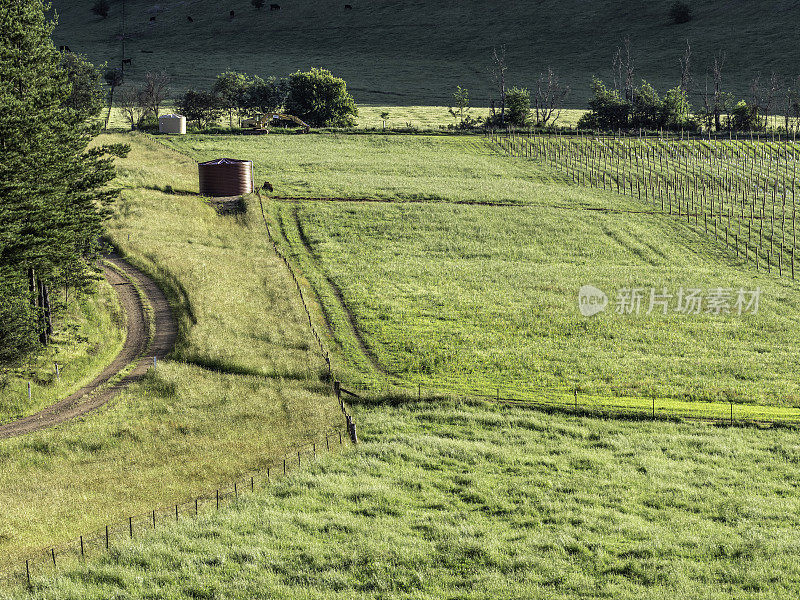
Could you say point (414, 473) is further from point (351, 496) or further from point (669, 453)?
point (669, 453)

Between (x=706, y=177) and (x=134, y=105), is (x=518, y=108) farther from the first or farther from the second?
(x=134, y=105)

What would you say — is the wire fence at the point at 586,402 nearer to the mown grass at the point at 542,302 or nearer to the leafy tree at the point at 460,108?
the mown grass at the point at 542,302

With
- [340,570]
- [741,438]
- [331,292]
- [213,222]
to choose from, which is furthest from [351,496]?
[213,222]

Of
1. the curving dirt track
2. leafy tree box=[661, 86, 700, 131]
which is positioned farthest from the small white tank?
leafy tree box=[661, 86, 700, 131]

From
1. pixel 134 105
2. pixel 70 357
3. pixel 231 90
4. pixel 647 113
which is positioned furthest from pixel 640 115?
pixel 70 357

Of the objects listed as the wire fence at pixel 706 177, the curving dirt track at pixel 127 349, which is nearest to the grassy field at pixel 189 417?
the curving dirt track at pixel 127 349

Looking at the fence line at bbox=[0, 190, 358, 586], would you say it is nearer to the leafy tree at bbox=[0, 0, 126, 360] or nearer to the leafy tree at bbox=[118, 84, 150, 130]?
the leafy tree at bbox=[0, 0, 126, 360]
